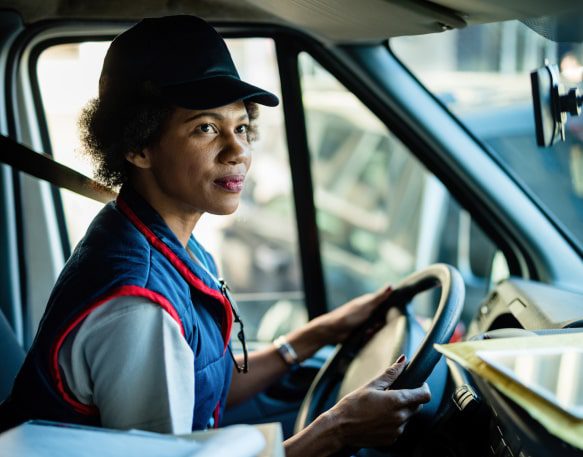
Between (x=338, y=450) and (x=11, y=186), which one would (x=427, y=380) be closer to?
(x=338, y=450)

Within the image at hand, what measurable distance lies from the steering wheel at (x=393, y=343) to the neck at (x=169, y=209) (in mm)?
505

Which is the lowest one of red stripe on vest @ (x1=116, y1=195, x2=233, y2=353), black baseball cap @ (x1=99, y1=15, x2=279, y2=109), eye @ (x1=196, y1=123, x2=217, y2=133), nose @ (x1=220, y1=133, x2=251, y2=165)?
red stripe on vest @ (x1=116, y1=195, x2=233, y2=353)

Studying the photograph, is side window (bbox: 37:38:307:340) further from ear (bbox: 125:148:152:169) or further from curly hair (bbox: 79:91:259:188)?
ear (bbox: 125:148:152:169)

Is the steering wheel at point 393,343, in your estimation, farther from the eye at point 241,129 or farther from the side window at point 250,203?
the eye at point 241,129

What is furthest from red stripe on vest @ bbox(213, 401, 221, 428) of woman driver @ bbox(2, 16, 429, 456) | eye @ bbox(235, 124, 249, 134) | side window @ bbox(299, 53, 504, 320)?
side window @ bbox(299, 53, 504, 320)

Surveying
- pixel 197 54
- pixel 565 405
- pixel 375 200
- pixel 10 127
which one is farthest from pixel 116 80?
pixel 375 200

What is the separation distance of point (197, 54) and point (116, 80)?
0.17 meters

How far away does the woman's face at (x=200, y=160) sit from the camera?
4.54 feet

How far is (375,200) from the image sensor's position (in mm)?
6656

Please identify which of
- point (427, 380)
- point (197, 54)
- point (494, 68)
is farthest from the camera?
point (494, 68)

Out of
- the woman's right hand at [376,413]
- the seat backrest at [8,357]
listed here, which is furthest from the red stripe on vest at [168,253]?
the seat backrest at [8,357]

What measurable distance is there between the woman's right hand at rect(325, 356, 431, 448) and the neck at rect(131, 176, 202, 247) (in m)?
0.47

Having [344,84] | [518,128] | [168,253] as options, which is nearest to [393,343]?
[168,253]

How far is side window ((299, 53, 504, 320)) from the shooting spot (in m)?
4.99
